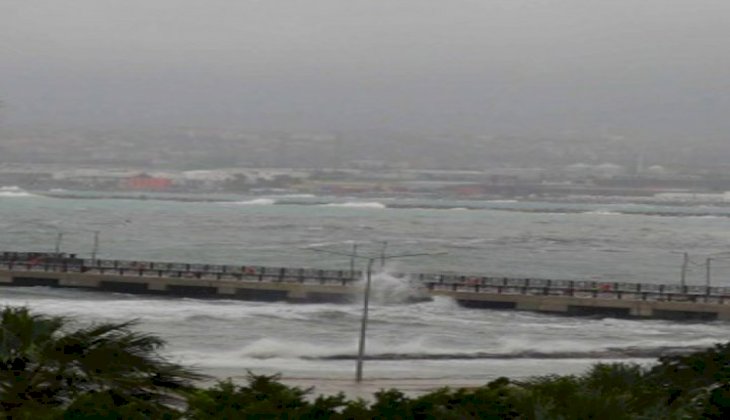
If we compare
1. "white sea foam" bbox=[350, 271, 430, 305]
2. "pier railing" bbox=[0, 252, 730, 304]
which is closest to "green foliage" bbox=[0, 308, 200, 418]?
"pier railing" bbox=[0, 252, 730, 304]

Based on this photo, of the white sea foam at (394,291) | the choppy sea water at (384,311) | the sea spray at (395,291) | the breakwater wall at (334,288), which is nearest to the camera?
the choppy sea water at (384,311)

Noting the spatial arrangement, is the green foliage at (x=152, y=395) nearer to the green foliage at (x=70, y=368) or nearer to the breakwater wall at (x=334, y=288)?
the green foliage at (x=70, y=368)

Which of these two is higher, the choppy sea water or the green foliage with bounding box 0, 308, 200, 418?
the choppy sea water

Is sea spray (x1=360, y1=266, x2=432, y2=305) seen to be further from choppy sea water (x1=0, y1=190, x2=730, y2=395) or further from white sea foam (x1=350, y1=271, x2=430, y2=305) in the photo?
choppy sea water (x1=0, y1=190, x2=730, y2=395)

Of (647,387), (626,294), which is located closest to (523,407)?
(647,387)

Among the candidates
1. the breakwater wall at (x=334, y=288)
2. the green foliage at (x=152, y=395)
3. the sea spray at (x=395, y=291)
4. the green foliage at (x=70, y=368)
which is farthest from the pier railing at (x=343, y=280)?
the green foliage at (x=70, y=368)

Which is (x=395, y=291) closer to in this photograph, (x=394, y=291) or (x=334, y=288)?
(x=394, y=291)

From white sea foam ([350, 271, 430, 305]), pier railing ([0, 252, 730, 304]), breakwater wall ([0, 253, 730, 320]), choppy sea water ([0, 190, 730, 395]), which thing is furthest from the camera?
white sea foam ([350, 271, 430, 305])
